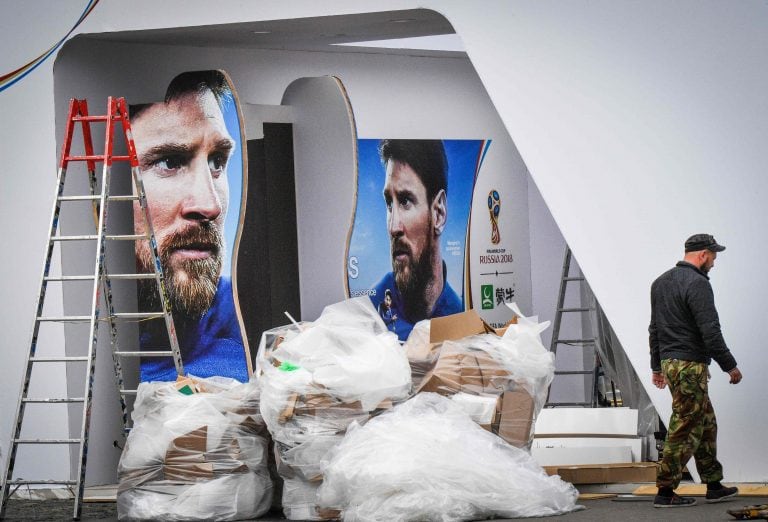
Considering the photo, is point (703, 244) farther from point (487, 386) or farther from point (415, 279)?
point (415, 279)

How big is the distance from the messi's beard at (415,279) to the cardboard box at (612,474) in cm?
205

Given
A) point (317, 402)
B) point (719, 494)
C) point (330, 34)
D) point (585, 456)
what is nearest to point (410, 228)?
point (330, 34)

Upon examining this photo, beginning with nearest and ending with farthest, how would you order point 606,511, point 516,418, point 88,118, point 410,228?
point 606,511 → point 516,418 → point 88,118 → point 410,228

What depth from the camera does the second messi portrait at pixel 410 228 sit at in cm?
709

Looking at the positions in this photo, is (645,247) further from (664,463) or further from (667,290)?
(664,463)

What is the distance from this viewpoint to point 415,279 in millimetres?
7277

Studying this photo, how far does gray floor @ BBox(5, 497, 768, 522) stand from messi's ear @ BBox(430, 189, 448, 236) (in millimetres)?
2673

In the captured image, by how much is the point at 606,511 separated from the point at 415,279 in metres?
2.79

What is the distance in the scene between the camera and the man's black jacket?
15.8ft

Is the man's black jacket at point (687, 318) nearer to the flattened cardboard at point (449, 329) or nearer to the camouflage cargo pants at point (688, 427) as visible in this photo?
the camouflage cargo pants at point (688, 427)

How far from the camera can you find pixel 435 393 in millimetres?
5031

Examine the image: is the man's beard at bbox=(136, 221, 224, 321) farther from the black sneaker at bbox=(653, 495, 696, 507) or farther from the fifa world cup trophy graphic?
the black sneaker at bbox=(653, 495, 696, 507)

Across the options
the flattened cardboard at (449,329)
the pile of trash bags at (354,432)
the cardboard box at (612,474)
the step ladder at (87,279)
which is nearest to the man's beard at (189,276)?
the step ladder at (87,279)

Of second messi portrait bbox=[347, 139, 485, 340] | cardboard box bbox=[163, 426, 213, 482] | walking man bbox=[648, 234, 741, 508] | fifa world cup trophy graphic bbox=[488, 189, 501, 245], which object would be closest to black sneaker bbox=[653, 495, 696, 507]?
walking man bbox=[648, 234, 741, 508]
